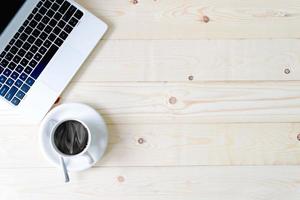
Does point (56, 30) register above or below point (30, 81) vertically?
above

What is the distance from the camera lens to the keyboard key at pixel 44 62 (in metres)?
0.90

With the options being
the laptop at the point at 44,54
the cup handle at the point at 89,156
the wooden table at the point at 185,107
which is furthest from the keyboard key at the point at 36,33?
the cup handle at the point at 89,156

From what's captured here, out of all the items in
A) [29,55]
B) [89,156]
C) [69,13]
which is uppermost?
[69,13]

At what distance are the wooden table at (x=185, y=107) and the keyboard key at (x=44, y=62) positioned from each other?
6 cm

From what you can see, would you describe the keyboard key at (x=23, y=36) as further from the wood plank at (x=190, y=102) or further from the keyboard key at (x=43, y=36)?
the wood plank at (x=190, y=102)

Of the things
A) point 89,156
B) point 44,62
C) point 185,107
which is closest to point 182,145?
point 185,107

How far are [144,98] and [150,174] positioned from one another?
14cm

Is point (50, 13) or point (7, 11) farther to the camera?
point (50, 13)

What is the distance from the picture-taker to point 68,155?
86 centimetres

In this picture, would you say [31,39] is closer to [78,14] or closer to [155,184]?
[78,14]

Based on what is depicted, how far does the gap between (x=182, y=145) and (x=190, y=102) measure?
8 cm

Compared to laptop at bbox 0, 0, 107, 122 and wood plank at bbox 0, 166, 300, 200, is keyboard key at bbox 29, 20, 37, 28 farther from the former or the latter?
wood plank at bbox 0, 166, 300, 200

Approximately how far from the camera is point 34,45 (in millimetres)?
897

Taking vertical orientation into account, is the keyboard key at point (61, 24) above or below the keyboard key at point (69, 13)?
below
